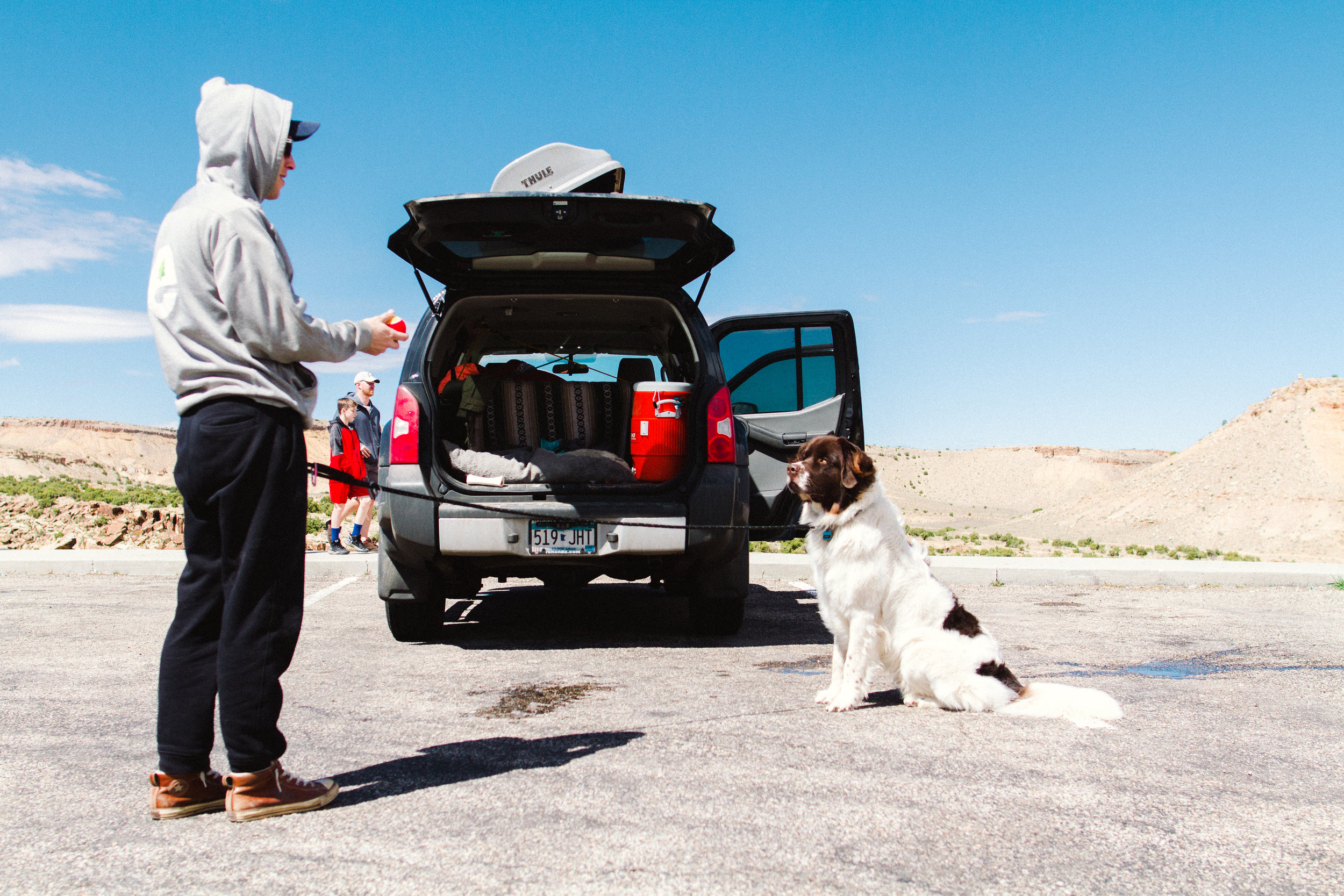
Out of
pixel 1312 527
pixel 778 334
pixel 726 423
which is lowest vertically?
pixel 1312 527

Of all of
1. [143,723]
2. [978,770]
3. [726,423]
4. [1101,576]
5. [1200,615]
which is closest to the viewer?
[978,770]

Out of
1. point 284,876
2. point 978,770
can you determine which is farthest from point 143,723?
point 978,770

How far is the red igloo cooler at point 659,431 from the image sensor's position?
214 inches

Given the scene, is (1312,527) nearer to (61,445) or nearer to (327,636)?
(327,636)

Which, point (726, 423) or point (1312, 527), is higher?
point (726, 423)

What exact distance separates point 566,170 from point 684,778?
3.90 meters

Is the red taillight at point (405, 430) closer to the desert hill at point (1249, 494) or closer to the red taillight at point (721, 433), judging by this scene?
the red taillight at point (721, 433)

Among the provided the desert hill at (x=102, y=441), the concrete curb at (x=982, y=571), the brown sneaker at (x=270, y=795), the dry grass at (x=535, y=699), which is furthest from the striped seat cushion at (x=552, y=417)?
the desert hill at (x=102, y=441)

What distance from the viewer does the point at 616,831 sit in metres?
2.48

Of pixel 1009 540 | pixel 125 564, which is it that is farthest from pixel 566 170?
pixel 1009 540

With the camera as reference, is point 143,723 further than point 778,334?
No

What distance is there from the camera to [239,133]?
2670 millimetres

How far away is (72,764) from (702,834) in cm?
219

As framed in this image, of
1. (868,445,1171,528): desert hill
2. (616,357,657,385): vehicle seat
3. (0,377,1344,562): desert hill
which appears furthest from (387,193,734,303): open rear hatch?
(868,445,1171,528): desert hill
